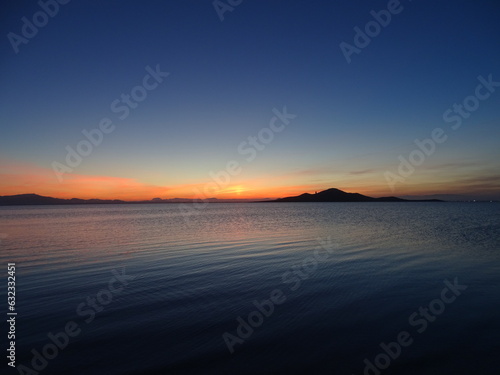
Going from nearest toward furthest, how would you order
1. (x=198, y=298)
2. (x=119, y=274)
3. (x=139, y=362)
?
(x=139, y=362) → (x=198, y=298) → (x=119, y=274)

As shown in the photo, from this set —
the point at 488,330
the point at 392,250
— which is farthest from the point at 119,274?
the point at 392,250

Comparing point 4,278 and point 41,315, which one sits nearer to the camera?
point 41,315

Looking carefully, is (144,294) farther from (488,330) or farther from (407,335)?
(488,330)

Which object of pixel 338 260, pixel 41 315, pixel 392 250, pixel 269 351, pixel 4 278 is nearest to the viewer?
pixel 269 351

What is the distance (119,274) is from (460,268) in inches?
833

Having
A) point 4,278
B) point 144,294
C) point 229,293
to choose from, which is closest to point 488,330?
point 229,293

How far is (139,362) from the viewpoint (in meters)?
6.97

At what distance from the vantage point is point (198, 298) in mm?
11523

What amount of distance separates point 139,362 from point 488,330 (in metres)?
10.9

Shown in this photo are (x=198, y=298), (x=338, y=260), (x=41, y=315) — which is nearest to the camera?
(x=41, y=315)

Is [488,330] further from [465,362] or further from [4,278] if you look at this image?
[4,278]

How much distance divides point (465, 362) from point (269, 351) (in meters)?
5.24

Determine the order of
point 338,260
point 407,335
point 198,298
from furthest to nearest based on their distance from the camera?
point 338,260 → point 198,298 → point 407,335

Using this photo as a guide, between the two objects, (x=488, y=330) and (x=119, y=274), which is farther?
(x=119, y=274)
